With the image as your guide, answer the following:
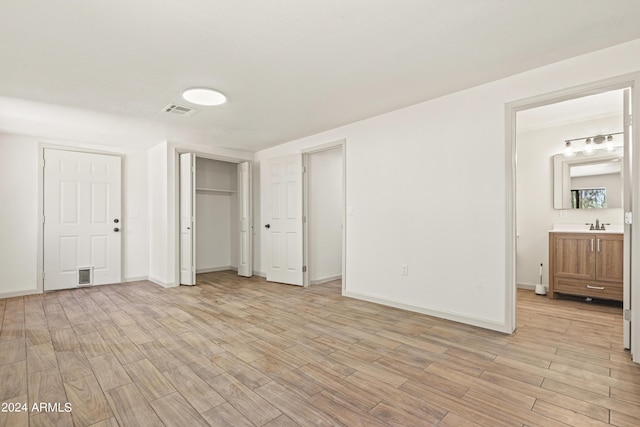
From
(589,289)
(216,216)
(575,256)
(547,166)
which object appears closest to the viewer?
(589,289)

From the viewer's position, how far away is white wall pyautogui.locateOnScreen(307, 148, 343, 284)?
5082mm

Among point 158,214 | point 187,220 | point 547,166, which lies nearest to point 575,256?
point 547,166

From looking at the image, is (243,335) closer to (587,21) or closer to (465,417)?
(465,417)

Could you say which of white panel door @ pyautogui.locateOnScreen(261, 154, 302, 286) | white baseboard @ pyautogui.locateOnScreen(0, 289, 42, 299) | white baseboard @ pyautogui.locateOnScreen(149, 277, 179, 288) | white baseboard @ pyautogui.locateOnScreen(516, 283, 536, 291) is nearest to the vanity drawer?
white baseboard @ pyautogui.locateOnScreen(516, 283, 536, 291)

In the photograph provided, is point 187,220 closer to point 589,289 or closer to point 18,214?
point 18,214

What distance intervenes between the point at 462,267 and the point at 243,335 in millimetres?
2329

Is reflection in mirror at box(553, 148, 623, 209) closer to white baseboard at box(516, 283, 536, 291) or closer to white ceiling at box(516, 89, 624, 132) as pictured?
white ceiling at box(516, 89, 624, 132)

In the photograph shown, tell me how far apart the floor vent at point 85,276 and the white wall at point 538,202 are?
22.9ft

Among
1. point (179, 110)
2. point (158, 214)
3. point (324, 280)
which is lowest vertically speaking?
point (324, 280)

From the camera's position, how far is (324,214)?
5.30m

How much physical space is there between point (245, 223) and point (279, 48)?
13.0ft

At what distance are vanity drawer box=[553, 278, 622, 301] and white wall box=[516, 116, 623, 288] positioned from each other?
1.32ft

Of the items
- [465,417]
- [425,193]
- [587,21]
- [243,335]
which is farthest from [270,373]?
[587,21]

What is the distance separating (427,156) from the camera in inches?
135
